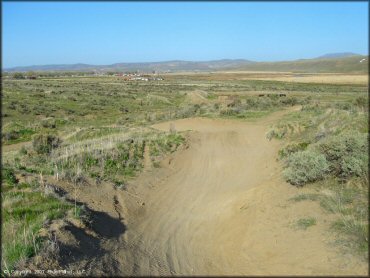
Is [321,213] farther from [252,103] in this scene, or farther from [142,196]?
[252,103]

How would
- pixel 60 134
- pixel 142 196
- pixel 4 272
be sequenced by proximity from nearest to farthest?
pixel 4 272
pixel 142 196
pixel 60 134

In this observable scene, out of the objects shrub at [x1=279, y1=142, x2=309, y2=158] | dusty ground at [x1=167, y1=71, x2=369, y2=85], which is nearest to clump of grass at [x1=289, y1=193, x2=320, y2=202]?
shrub at [x1=279, y1=142, x2=309, y2=158]

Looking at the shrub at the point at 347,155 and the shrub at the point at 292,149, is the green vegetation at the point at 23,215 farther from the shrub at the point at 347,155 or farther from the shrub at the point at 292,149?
the shrub at the point at 292,149

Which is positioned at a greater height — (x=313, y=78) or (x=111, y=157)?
(x=111, y=157)

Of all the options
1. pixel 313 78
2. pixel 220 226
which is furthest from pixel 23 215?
pixel 313 78

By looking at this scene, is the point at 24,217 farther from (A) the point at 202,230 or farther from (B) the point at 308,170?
(B) the point at 308,170

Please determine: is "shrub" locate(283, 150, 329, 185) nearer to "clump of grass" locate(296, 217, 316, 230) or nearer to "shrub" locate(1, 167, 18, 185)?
"clump of grass" locate(296, 217, 316, 230)

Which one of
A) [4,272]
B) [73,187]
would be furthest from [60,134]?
[4,272]
